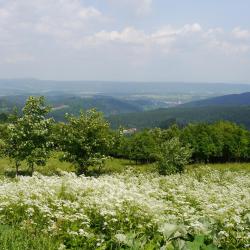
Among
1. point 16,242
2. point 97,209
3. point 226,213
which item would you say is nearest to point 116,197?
point 97,209

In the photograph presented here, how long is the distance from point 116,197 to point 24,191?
144 inches

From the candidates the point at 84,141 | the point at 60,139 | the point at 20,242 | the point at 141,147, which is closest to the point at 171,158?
the point at 84,141

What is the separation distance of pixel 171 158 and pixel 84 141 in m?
13.3

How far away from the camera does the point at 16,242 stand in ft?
30.2

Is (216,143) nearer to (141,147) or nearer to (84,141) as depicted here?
(141,147)

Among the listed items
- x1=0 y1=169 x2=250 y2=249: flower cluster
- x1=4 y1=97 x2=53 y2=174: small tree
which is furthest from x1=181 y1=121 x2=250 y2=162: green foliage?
x1=0 y1=169 x2=250 y2=249: flower cluster

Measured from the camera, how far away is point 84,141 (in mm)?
43156

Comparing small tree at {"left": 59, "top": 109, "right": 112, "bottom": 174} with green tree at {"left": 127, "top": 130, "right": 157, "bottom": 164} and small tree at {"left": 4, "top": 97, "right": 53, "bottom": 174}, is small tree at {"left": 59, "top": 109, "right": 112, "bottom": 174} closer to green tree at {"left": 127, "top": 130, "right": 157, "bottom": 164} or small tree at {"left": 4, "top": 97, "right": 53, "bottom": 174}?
small tree at {"left": 4, "top": 97, "right": 53, "bottom": 174}

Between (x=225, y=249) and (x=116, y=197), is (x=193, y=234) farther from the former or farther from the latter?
(x=116, y=197)

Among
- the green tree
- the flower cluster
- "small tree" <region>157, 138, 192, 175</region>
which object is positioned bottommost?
the green tree

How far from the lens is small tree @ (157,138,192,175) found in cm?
5147

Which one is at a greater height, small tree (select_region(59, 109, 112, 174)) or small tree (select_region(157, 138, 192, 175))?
small tree (select_region(59, 109, 112, 174))

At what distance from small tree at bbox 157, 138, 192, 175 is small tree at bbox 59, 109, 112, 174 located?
30.5 ft

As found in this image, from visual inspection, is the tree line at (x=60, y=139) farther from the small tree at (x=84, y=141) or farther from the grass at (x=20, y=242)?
the grass at (x=20, y=242)
